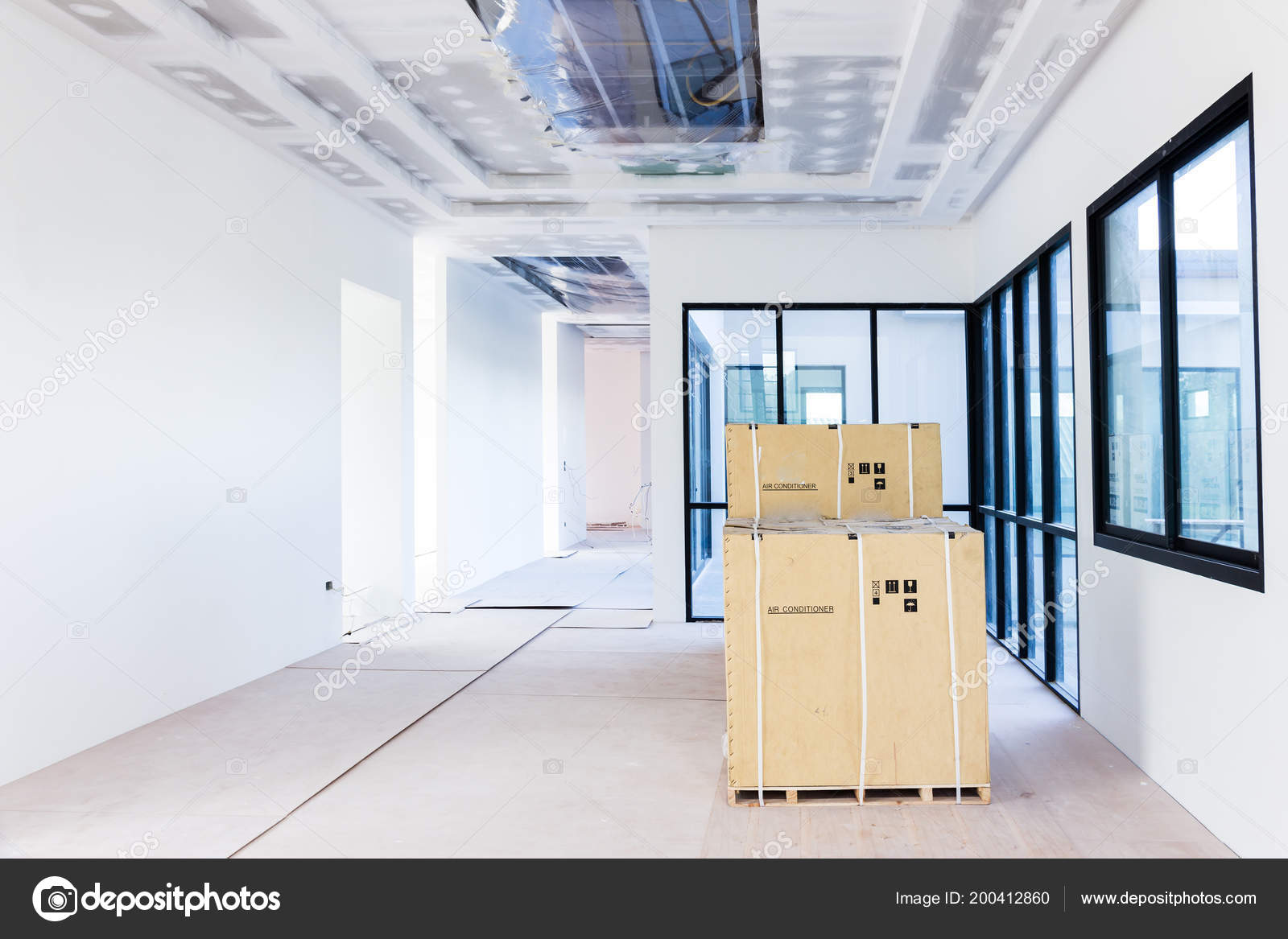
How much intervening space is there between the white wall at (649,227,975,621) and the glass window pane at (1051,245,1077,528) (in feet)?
6.47

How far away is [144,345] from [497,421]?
4890 millimetres

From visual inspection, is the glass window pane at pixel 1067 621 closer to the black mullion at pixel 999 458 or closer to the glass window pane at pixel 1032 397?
the glass window pane at pixel 1032 397

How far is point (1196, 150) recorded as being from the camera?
111 inches

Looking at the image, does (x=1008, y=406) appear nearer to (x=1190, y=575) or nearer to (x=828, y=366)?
(x=828, y=366)

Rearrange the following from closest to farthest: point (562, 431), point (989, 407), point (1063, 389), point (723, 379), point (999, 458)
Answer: point (1063, 389), point (999, 458), point (989, 407), point (723, 379), point (562, 431)

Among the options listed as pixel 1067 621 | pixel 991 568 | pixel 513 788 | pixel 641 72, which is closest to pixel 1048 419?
pixel 1067 621

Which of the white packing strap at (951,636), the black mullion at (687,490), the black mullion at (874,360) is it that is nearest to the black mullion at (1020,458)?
the black mullion at (874,360)

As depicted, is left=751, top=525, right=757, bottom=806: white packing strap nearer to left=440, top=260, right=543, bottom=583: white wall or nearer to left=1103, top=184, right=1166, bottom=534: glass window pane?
left=1103, top=184, right=1166, bottom=534: glass window pane

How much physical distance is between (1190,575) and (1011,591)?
2682mm

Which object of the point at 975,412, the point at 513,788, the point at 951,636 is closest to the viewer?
the point at 951,636

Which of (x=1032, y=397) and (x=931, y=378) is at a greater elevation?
(x=931, y=378)

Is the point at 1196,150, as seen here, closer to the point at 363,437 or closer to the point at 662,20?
the point at 662,20

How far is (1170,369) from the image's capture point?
2.98 meters

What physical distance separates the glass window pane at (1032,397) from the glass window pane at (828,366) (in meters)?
1.43
